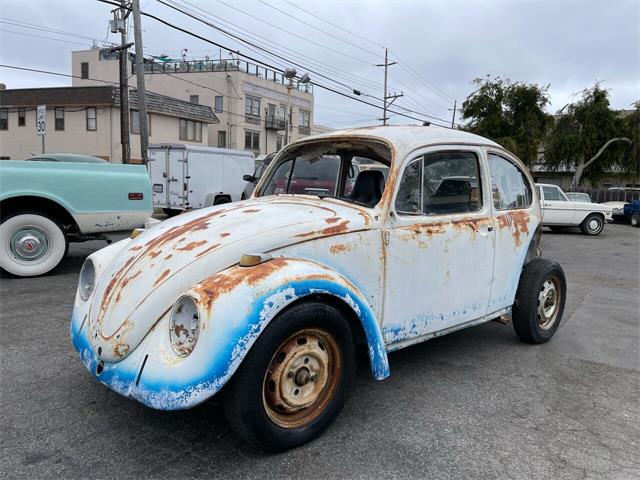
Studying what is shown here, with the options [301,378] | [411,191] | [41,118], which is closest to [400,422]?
[301,378]

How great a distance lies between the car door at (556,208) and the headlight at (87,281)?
16.7 metres

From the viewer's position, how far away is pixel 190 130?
3728cm

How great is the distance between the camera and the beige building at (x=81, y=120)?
3219 centimetres

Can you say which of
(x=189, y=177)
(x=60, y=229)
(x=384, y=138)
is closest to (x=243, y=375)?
(x=384, y=138)

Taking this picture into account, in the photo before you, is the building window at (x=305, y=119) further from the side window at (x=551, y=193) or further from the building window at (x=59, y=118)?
the side window at (x=551, y=193)

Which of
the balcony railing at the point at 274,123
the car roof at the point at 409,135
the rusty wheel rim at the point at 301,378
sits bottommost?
the rusty wheel rim at the point at 301,378

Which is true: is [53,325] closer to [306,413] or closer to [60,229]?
[60,229]

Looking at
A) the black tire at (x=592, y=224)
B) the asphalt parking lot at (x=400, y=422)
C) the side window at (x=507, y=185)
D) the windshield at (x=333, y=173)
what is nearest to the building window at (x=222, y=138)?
the black tire at (x=592, y=224)

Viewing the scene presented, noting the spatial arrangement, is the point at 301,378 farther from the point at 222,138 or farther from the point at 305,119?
the point at 305,119

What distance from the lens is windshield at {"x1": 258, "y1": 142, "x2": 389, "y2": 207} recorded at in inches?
141

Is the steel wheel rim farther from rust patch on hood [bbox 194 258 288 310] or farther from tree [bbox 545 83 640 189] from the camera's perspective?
tree [bbox 545 83 640 189]

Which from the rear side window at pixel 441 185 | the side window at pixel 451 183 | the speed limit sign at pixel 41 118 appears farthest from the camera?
the speed limit sign at pixel 41 118

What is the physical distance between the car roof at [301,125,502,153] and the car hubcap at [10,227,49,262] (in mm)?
4768

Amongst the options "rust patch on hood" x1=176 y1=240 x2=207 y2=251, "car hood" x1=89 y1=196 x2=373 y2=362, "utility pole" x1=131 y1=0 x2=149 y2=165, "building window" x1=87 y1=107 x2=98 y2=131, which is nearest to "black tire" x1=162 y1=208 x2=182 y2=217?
"utility pole" x1=131 y1=0 x2=149 y2=165
